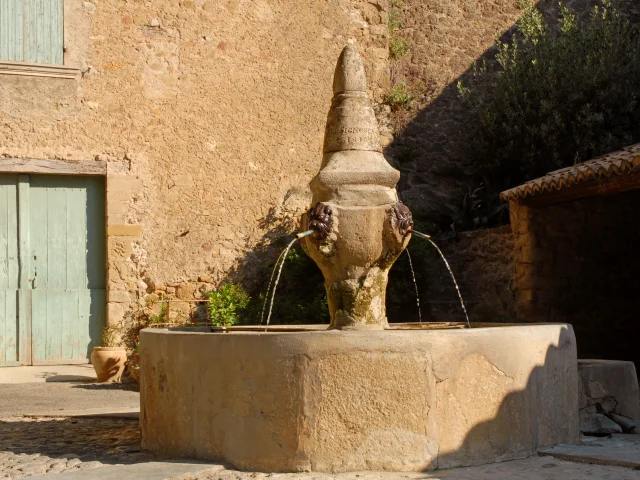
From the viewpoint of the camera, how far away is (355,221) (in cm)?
564

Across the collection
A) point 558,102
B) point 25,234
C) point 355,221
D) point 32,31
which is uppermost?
point 32,31

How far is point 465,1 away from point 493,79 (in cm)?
118

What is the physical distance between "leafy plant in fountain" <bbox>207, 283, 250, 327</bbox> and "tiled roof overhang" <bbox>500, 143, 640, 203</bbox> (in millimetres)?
3245

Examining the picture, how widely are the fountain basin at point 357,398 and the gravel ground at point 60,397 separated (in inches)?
110

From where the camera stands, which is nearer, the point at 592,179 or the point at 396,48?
the point at 592,179

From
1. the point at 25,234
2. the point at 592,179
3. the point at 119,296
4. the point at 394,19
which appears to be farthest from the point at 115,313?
the point at 394,19

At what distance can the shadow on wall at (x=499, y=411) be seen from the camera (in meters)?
4.85

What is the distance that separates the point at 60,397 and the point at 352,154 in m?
4.22

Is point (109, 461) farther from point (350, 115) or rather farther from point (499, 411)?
point (350, 115)

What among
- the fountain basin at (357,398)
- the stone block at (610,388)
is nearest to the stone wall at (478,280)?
the stone block at (610,388)

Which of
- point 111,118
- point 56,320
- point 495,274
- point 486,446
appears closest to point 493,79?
point 495,274

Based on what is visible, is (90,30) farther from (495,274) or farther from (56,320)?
(495,274)

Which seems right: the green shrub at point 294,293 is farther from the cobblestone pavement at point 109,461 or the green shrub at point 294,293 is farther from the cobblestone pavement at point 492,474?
the cobblestone pavement at point 492,474

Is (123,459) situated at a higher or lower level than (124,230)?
lower
